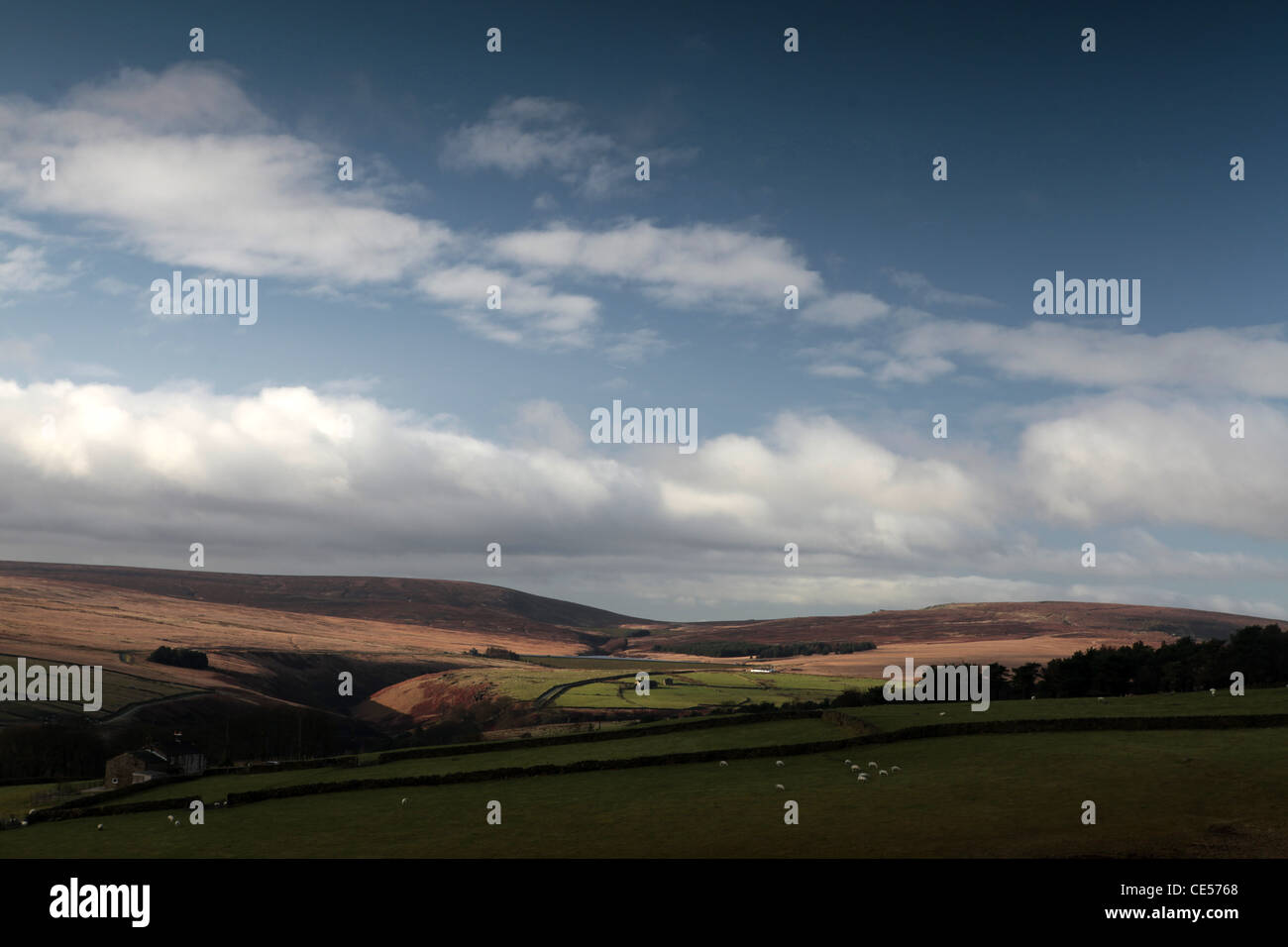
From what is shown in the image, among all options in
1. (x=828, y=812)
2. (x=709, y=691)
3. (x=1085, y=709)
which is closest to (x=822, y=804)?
(x=828, y=812)

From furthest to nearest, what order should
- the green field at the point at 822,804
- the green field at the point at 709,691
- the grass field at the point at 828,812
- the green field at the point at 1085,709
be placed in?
the green field at the point at 709,691 → the green field at the point at 1085,709 → the green field at the point at 822,804 → the grass field at the point at 828,812

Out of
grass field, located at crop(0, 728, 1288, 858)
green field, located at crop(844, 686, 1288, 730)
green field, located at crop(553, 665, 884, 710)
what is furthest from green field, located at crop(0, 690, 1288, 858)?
green field, located at crop(553, 665, 884, 710)

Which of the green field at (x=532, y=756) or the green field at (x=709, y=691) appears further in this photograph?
the green field at (x=709, y=691)

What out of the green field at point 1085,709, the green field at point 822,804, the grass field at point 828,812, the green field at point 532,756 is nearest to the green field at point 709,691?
the green field at point 1085,709

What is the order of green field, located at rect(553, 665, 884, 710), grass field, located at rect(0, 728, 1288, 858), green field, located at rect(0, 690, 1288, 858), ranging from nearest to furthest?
grass field, located at rect(0, 728, 1288, 858)
green field, located at rect(0, 690, 1288, 858)
green field, located at rect(553, 665, 884, 710)

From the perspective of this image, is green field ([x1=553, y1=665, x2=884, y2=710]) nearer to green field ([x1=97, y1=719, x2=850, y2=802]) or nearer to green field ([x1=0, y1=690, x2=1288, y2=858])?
green field ([x1=97, y1=719, x2=850, y2=802])

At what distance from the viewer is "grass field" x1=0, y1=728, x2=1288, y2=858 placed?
106ft

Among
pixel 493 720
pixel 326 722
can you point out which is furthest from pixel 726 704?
pixel 326 722

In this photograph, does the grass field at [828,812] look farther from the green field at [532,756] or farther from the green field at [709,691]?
the green field at [709,691]

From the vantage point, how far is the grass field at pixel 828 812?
3225 centimetres

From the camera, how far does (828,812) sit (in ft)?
121

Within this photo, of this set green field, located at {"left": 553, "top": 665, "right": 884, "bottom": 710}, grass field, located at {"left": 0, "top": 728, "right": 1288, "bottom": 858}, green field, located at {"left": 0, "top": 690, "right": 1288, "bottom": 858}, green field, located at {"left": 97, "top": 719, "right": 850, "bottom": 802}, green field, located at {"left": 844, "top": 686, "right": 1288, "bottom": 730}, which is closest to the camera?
grass field, located at {"left": 0, "top": 728, "right": 1288, "bottom": 858}

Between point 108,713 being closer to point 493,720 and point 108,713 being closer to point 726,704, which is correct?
point 493,720
